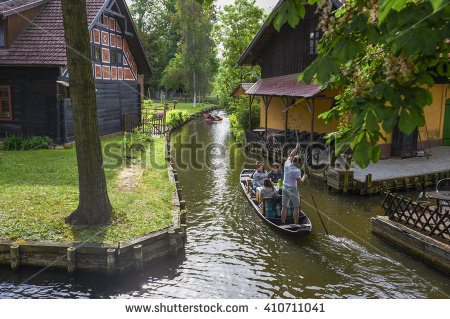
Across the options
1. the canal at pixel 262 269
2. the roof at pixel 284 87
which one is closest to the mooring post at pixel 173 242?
the canal at pixel 262 269

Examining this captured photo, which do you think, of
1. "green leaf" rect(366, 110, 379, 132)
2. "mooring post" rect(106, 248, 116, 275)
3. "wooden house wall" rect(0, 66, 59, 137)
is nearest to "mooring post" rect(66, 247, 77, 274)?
"mooring post" rect(106, 248, 116, 275)

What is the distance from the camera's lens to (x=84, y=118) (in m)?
9.48

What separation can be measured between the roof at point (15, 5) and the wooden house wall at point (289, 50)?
13151 mm

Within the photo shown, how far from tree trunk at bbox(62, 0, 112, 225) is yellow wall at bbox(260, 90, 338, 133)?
12.8 m

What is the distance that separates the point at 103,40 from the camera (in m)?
23.2

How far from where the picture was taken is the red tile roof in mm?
18109

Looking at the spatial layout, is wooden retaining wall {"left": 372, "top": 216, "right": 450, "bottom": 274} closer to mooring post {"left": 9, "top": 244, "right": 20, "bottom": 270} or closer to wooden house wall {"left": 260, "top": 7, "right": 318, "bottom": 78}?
mooring post {"left": 9, "top": 244, "right": 20, "bottom": 270}

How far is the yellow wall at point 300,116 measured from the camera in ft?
72.4

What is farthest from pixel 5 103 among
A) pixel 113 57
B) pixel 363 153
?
pixel 363 153

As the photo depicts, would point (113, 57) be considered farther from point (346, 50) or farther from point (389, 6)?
point (389, 6)

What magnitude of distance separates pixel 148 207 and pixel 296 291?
5157 mm

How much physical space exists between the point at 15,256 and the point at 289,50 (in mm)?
19016

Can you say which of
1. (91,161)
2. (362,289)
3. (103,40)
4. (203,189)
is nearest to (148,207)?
(91,161)

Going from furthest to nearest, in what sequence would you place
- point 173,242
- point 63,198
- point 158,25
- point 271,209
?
1. point 158,25
2. point 271,209
3. point 63,198
4. point 173,242
